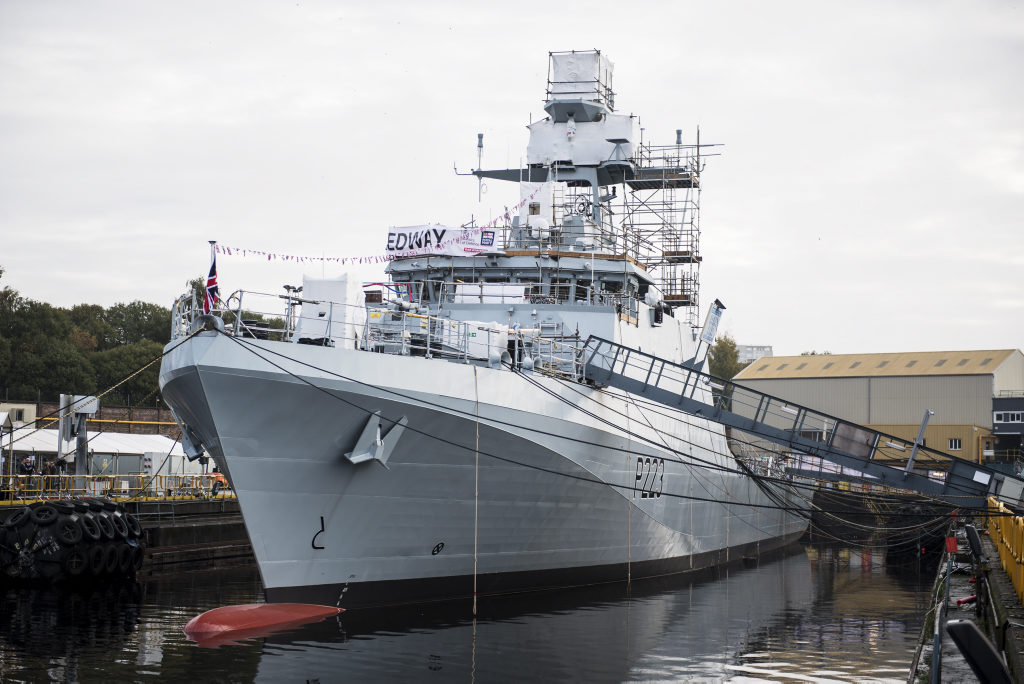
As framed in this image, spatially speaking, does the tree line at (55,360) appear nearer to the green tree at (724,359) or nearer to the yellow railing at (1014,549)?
the green tree at (724,359)

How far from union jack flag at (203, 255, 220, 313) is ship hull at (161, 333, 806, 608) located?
46 cm

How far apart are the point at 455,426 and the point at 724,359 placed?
219 feet

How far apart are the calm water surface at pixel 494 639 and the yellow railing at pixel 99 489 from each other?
5303 mm

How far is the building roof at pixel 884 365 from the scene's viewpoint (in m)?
50.1

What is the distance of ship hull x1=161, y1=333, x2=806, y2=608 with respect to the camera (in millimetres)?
14422

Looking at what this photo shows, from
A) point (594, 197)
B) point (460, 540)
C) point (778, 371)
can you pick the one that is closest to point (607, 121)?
point (594, 197)

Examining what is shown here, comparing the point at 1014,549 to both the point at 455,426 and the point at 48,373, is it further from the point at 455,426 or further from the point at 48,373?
the point at 48,373

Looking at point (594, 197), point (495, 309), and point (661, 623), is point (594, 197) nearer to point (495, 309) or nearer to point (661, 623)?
point (495, 309)

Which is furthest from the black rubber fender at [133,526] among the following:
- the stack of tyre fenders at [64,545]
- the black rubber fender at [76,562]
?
the black rubber fender at [76,562]

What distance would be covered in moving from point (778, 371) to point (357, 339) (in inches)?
1741

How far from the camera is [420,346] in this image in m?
16.0

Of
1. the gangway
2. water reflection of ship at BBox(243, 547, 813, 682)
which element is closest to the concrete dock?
the gangway

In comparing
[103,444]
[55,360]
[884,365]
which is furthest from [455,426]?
[55,360]

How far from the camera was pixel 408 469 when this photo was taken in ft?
50.9
